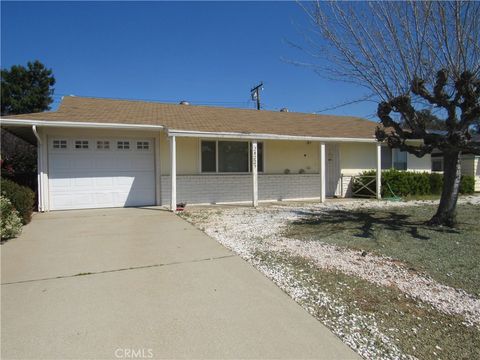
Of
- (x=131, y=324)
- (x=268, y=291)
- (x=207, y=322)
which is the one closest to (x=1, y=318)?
(x=131, y=324)

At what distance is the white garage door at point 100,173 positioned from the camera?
9.92 meters

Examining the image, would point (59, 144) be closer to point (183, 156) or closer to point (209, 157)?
point (183, 156)

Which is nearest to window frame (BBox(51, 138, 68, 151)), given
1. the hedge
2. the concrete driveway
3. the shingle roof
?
the shingle roof

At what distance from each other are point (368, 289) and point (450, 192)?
4.90 metres

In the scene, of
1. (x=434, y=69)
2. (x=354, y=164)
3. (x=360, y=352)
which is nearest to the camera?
(x=360, y=352)

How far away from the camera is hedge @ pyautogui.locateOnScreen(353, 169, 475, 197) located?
13523mm

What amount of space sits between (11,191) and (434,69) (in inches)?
372

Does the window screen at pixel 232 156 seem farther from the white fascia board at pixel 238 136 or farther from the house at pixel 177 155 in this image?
the white fascia board at pixel 238 136

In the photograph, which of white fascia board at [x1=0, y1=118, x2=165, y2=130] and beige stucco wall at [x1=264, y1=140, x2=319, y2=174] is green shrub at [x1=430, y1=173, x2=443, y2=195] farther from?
white fascia board at [x1=0, y1=118, x2=165, y2=130]

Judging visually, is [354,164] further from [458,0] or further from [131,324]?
[131,324]

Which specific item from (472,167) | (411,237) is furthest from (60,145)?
(472,167)

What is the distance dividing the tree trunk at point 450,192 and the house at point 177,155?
15.8 ft

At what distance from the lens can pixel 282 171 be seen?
42.6ft

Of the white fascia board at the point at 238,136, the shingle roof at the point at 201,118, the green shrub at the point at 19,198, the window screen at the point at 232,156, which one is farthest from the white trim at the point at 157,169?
the green shrub at the point at 19,198
